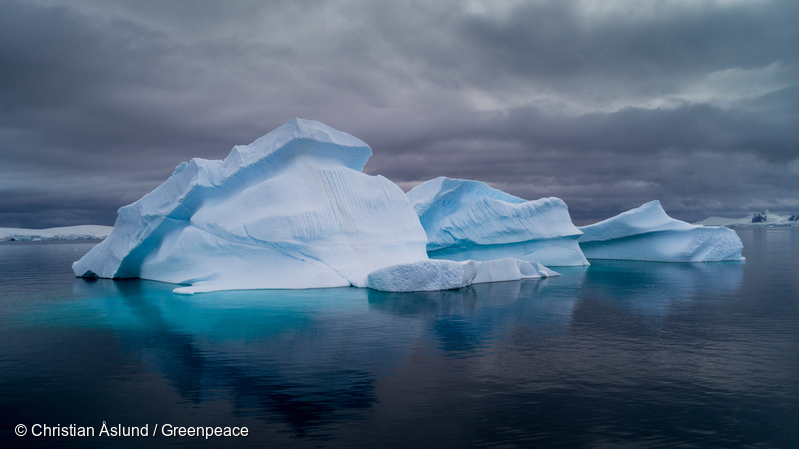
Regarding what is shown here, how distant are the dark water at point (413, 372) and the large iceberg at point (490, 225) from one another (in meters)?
10.8

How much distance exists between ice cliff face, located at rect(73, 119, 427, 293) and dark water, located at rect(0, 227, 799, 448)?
9.76 feet

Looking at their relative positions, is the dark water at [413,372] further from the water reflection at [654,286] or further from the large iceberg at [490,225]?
the large iceberg at [490,225]

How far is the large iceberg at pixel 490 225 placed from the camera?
21844mm

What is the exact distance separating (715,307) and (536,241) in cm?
1223

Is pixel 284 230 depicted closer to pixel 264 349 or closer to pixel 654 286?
pixel 264 349

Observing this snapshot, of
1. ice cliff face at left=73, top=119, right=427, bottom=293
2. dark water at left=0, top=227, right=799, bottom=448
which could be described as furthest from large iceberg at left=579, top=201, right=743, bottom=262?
dark water at left=0, top=227, right=799, bottom=448

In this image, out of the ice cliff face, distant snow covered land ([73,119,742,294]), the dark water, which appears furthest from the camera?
the ice cliff face

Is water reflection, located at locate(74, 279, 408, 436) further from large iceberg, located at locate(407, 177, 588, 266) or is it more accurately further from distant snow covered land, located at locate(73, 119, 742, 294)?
large iceberg, located at locate(407, 177, 588, 266)

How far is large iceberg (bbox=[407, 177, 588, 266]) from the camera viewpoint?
860 inches

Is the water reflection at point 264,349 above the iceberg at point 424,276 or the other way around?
the other way around

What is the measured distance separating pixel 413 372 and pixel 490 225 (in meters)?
16.7

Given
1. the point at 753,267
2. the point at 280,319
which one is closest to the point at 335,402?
the point at 280,319

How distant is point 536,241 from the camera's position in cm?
2267

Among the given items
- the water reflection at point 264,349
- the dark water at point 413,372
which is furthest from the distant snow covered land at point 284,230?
the dark water at point 413,372
